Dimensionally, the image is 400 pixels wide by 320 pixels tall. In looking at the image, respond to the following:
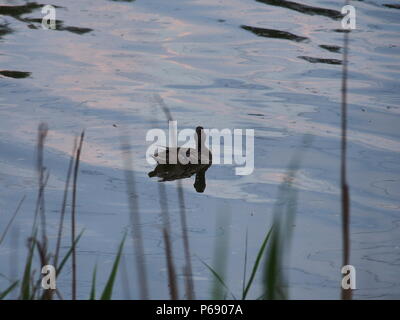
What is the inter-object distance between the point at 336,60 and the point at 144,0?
117 inches

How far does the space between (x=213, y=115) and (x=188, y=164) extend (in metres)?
1.26

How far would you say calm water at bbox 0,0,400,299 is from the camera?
491 cm

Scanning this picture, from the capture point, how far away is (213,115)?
23.8ft

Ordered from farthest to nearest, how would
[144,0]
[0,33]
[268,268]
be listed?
1. [144,0]
2. [0,33]
3. [268,268]

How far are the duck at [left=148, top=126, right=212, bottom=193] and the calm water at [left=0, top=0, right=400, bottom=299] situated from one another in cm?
9

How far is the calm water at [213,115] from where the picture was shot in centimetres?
491

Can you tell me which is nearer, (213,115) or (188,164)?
(188,164)

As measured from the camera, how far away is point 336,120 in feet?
23.8

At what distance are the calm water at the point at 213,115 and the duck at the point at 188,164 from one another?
0.31ft

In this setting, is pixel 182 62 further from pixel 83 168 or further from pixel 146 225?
pixel 146 225

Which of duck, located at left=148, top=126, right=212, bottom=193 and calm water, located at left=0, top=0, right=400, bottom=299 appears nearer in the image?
calm water, located at left=0, top=0, right=400, bottom=299

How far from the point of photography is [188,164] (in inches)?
240
